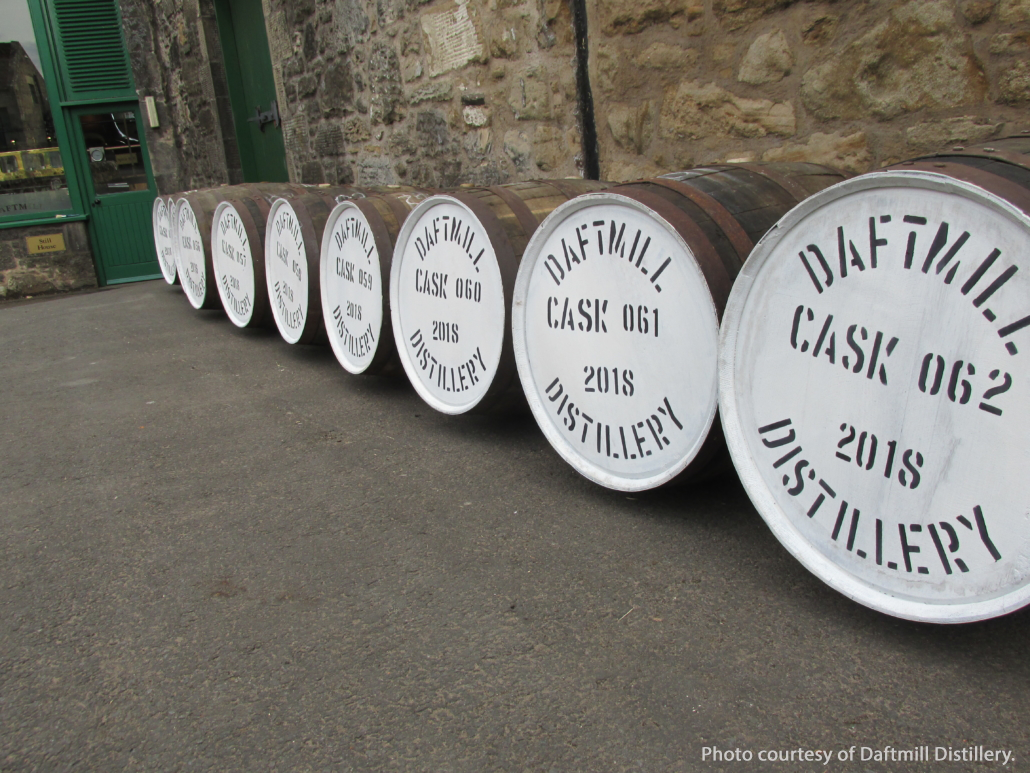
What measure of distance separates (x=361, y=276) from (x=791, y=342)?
2.26 meters

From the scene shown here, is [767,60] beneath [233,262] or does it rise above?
above

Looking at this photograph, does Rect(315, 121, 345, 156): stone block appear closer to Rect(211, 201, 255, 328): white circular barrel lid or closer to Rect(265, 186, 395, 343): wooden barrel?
Rect(211, 201, 255, 328): white circular barrel lid

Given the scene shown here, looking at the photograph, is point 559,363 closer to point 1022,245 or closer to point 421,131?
point 1022,245

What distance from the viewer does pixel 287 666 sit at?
5.66 feet

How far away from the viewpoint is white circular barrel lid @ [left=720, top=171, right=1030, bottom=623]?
1.43 metres

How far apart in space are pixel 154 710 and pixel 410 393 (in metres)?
2.23

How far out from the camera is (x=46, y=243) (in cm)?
903

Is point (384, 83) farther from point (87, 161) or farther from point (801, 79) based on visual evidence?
point (87, 161)

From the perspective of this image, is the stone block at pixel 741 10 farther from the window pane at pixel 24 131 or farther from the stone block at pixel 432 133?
the window pane at pixel 24 131

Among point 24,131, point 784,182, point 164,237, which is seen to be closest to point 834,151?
point 784,182

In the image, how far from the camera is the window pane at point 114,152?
9258mm

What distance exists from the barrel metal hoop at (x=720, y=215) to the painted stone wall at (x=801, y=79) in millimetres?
958

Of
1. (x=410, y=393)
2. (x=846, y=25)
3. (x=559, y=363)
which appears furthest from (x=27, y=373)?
(x=846, y=25)
